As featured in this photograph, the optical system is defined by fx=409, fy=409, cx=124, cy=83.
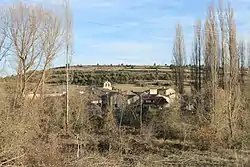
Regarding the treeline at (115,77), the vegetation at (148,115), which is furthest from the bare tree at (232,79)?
the treeline at (115,77)

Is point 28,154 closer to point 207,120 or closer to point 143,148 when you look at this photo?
point 143,148

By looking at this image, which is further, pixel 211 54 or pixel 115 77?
pixel 115 77

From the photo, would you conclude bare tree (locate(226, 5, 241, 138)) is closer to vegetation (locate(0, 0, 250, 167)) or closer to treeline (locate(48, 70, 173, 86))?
vegetation (locate(0, 0, 250, 167))

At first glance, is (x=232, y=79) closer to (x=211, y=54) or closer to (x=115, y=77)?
(x=211, y=54)

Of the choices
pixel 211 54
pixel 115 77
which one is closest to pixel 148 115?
pixel 211 54

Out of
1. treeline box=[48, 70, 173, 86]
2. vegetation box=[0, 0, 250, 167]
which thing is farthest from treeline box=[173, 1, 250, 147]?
treeline box=[48, 70, 173, 86]

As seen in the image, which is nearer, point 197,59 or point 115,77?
point 197,59

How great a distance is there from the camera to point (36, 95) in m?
22.8

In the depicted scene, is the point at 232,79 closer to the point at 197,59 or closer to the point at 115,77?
the point at 197,59

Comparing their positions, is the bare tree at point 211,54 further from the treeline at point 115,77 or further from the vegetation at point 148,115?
the treeline at point 115,77

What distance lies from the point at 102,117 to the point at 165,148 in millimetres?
5659

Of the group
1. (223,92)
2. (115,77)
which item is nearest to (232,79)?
(223,92)

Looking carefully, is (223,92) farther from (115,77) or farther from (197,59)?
(115,77)

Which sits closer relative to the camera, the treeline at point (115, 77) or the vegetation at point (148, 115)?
the vegetation at point (148, 115)
